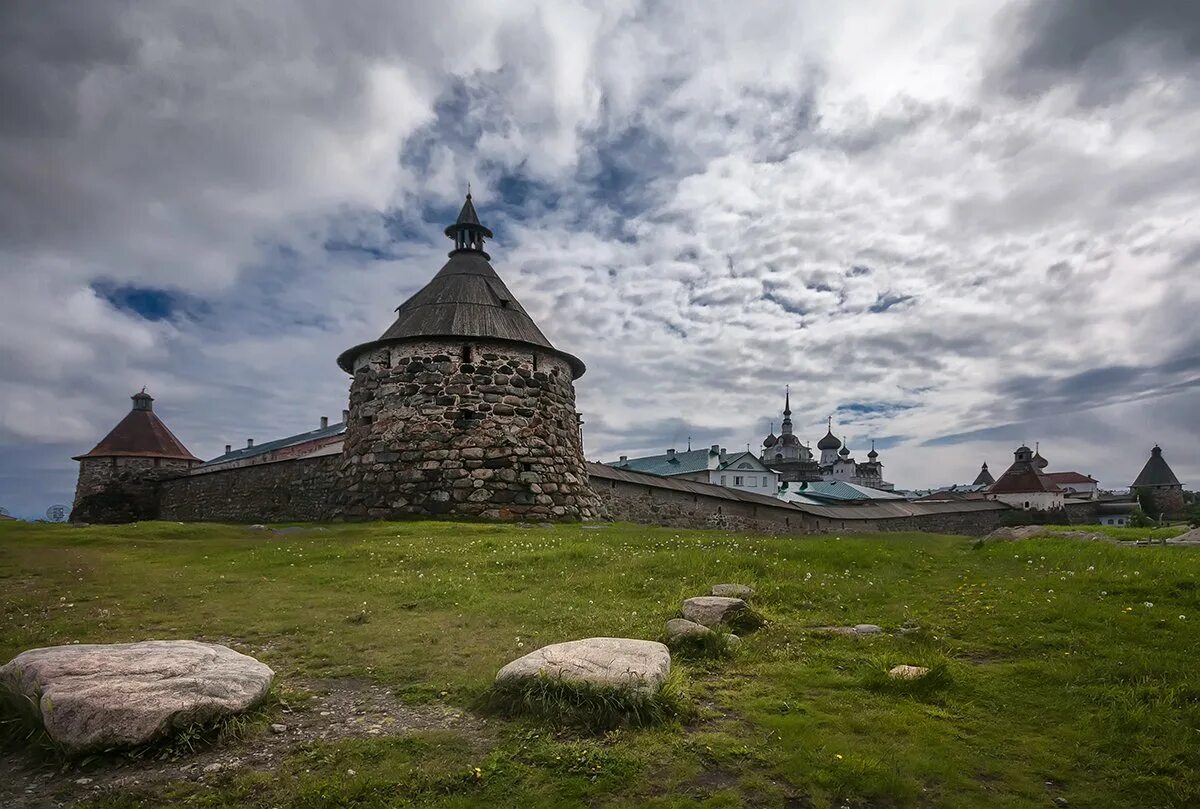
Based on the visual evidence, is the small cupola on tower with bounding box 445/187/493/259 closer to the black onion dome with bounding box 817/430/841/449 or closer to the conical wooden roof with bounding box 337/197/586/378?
the conical wooden roof with bounding box 337/197/586/378

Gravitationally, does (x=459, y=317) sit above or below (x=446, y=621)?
above

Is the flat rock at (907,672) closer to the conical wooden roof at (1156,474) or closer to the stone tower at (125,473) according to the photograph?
the stone tower at (125,473)

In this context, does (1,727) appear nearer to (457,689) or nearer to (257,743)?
(257,743)

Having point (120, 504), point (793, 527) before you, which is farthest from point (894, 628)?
point (120, 504)

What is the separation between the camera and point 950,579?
1066 cm

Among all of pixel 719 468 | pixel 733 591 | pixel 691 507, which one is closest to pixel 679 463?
pixel 719 468

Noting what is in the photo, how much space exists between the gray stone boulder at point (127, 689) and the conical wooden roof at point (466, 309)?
16810mm

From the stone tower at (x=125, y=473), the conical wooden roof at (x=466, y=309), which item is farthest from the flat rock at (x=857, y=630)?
the stone tower at (x=125, y=473)

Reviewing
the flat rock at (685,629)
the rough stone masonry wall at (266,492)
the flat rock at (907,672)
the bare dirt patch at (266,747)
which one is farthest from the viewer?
the rough stone masonry wall at (266,492)

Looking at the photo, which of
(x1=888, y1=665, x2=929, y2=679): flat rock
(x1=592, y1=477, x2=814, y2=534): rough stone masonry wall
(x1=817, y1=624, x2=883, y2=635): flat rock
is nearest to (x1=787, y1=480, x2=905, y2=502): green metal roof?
(x1=592, y1=477, x2=814, y2=534): rough stone masonry wall

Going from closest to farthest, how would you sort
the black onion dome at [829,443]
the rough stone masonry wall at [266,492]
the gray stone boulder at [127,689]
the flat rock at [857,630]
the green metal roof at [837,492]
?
1. the gray stone boulder at [127,689]
2. the flat rock at [857,630]
3. the rough stone masonry wall at [266,492]
4. the green metal roof at [837,492]
5. the black onion dome at [829,443]

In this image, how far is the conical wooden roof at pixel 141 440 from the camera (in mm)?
38906

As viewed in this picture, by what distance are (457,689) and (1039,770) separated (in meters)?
4.45

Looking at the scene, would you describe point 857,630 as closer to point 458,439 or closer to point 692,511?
point 458,439
